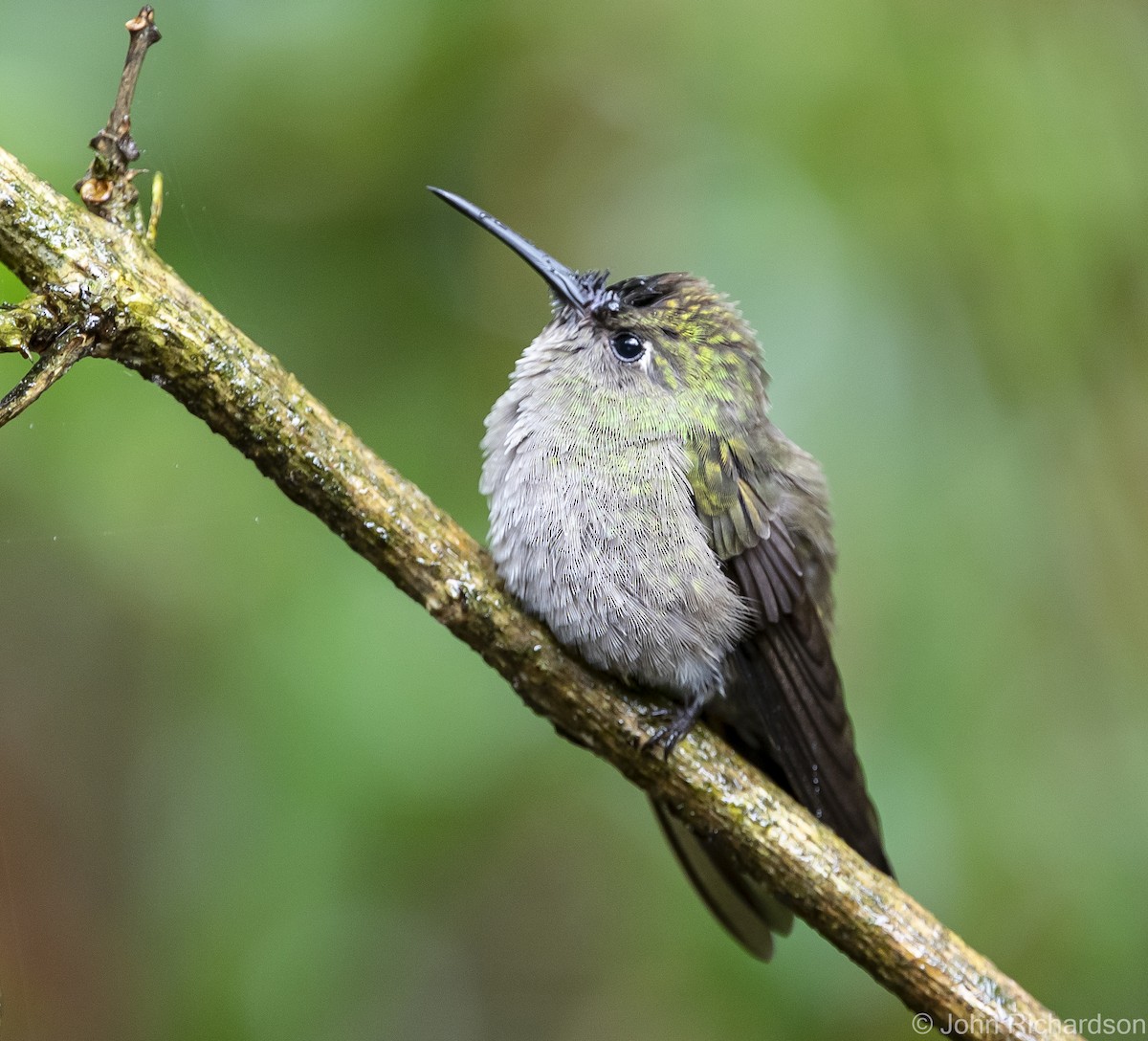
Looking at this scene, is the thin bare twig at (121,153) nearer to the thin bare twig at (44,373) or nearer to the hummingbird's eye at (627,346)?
the thin bare twig at (44,373)

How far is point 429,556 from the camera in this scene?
8.40 ft

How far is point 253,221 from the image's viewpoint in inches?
137

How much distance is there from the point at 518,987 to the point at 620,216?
282 centimetres

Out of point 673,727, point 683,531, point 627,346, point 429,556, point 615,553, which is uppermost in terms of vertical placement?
point 627,346

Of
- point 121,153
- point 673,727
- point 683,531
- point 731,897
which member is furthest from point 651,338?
point 731,897

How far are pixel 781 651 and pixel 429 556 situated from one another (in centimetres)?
104

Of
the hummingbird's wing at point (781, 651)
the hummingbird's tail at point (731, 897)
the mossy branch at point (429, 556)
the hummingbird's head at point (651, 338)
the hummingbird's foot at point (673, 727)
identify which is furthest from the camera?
the hummingbird's tail at point (731, 897)

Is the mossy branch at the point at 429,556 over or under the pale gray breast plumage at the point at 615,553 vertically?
under

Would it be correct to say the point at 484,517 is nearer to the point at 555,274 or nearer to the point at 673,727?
the point at 555,274

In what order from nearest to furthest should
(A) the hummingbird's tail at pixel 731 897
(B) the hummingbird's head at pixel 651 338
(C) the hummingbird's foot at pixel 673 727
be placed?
(C) the hummingbird's foot at pixel 673 727 → (B) the hummingbird's head at pixel 651 338 → (A) the hummingbird's tail at pixel 731 897

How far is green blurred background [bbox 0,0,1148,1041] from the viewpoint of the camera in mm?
3336

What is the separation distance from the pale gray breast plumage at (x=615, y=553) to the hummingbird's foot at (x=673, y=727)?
0.19 feet

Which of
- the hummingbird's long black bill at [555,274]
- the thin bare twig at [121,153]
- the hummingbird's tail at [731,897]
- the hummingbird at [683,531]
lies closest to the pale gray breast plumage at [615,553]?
the hummingbird at [683,531]

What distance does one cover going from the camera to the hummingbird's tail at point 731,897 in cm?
333
